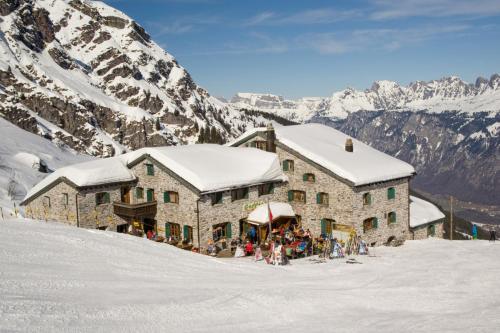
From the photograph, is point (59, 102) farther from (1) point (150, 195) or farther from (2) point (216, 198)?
(2) point (216, 198)

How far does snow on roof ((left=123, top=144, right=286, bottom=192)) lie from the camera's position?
40100mm

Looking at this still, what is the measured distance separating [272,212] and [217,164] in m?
6.22

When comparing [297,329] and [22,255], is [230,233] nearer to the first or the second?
[22,255]

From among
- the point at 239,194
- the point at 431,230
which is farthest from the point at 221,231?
the point at 431,230

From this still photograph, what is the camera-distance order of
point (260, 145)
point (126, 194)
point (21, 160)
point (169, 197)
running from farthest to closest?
point (21, 160) → point (260, 145) → point (126, 194) → point (169, 197)

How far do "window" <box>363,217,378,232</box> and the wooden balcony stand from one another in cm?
1783

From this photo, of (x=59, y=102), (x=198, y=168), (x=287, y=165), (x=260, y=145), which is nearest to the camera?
(x=198, y=168)

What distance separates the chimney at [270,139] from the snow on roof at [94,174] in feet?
41.8

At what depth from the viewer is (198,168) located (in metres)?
41.2

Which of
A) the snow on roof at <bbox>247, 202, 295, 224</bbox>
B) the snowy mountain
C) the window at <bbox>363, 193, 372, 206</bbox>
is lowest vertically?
the snow on roof at <bbox>247, 202, 295, 224</bbox>

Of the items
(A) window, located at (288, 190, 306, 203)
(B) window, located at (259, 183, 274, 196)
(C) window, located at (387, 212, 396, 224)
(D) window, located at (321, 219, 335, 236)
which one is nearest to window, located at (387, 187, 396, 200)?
(C) window, located at (387, 212, 396, 224)

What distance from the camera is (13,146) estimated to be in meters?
73.8

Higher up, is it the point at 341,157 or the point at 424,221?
the point at 341,157

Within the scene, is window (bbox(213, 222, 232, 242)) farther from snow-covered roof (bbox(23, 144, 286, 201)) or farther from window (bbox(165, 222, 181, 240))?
snow-covered roof (bbox(23, 144, 286, 201))
